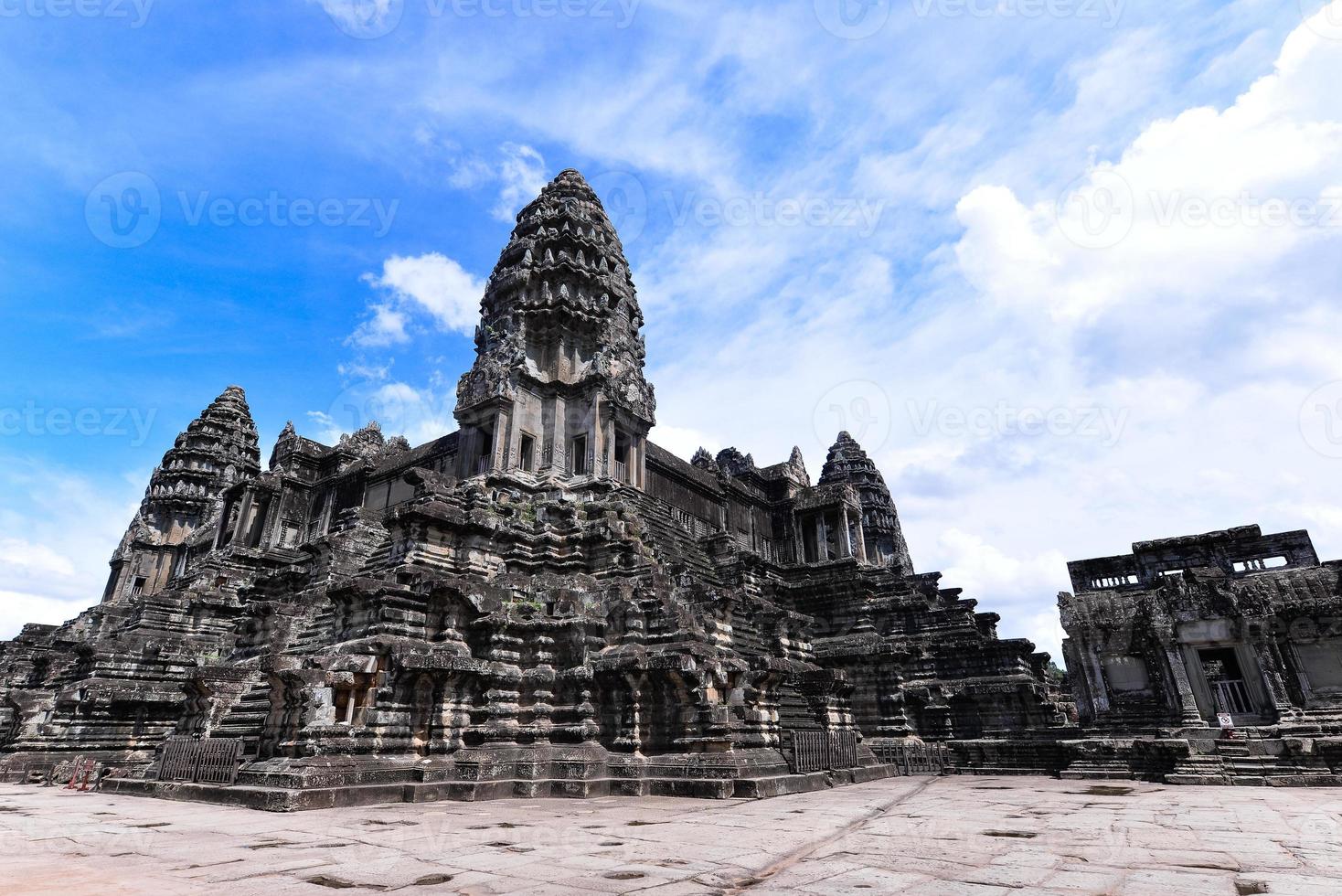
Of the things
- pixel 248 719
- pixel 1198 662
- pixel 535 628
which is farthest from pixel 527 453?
pixel 1198 662

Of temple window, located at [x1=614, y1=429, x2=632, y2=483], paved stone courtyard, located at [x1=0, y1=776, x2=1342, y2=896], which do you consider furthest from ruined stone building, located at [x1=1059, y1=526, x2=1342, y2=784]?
temple window, located at [x1=614, y1=429, x2=632, y2=483]

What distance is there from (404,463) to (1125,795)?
2868cm

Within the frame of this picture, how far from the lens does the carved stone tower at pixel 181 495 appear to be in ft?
148

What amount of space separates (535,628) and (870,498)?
39602mm

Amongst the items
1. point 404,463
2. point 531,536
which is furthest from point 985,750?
point 404,463

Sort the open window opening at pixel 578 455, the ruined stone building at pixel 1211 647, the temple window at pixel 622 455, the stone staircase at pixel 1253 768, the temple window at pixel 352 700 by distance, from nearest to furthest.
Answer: the temple window at pixel 352 700 < the stone staircase at pixel 1253 768 < the ruined stone building at pixel 1211 647 < the open window opening at pixel 578 455 < the temple window at pixel 622 455

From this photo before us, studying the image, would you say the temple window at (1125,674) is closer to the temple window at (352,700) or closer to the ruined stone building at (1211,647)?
the ruined stone building at (1211,647)

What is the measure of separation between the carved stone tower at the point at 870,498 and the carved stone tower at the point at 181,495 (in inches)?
1571

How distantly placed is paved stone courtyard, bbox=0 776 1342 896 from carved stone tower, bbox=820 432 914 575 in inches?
1524

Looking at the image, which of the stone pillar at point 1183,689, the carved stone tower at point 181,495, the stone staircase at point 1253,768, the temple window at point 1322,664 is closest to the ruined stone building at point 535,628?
the stone pillar at point 1183,689

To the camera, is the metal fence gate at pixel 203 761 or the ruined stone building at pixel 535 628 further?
the ruined stone building at pixel 535 628

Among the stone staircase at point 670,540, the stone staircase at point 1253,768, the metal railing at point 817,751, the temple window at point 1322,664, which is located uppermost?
the stone staircase at point 670,540

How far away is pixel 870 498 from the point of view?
53.0 meters

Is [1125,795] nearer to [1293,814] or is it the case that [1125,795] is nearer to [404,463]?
[1293,814]
